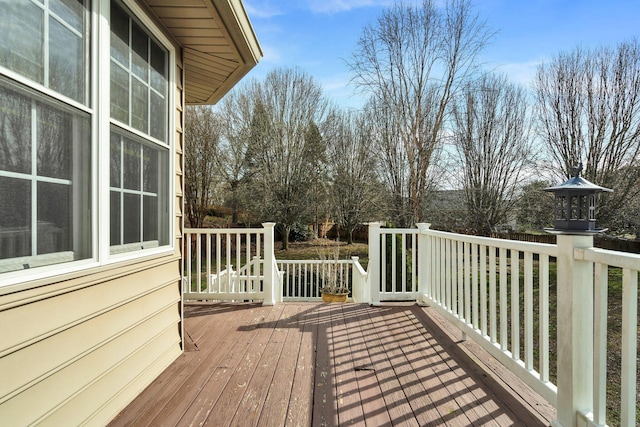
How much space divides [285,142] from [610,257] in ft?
38.9

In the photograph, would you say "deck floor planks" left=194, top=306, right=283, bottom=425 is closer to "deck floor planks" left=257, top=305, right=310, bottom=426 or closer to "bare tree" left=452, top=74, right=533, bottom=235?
"deck floor planks" left=257, top=305, right=310, bottom=426

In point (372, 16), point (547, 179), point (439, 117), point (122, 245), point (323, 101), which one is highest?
point (372, 16)

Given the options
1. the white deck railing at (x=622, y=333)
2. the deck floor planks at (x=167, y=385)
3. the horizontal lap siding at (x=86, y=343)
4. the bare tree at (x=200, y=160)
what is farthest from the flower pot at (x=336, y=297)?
the bare tree at (x=200, y=160)

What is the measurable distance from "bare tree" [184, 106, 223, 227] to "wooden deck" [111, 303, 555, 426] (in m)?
9.65

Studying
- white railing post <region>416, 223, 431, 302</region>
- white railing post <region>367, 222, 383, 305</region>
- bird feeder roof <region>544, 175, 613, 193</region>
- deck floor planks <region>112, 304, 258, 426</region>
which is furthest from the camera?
white railing post <region>367, 222, 383, 305</region>

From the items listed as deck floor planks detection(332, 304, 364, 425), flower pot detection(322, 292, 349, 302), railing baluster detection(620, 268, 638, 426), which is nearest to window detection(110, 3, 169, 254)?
deck floor planks detection(332, 304, 364, 425)

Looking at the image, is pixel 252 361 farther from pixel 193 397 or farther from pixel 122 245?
pixel 122 245

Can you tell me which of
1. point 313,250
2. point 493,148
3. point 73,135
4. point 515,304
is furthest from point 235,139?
point 515,304

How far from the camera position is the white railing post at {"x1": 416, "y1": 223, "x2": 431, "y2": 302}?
3.72 m

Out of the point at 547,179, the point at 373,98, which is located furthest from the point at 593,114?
the point at 373,98

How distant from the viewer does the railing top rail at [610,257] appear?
1.26 meters

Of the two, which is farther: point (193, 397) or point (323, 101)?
point (323, 101)

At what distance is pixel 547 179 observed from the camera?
9891mm

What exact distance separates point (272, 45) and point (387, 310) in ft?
21.7
